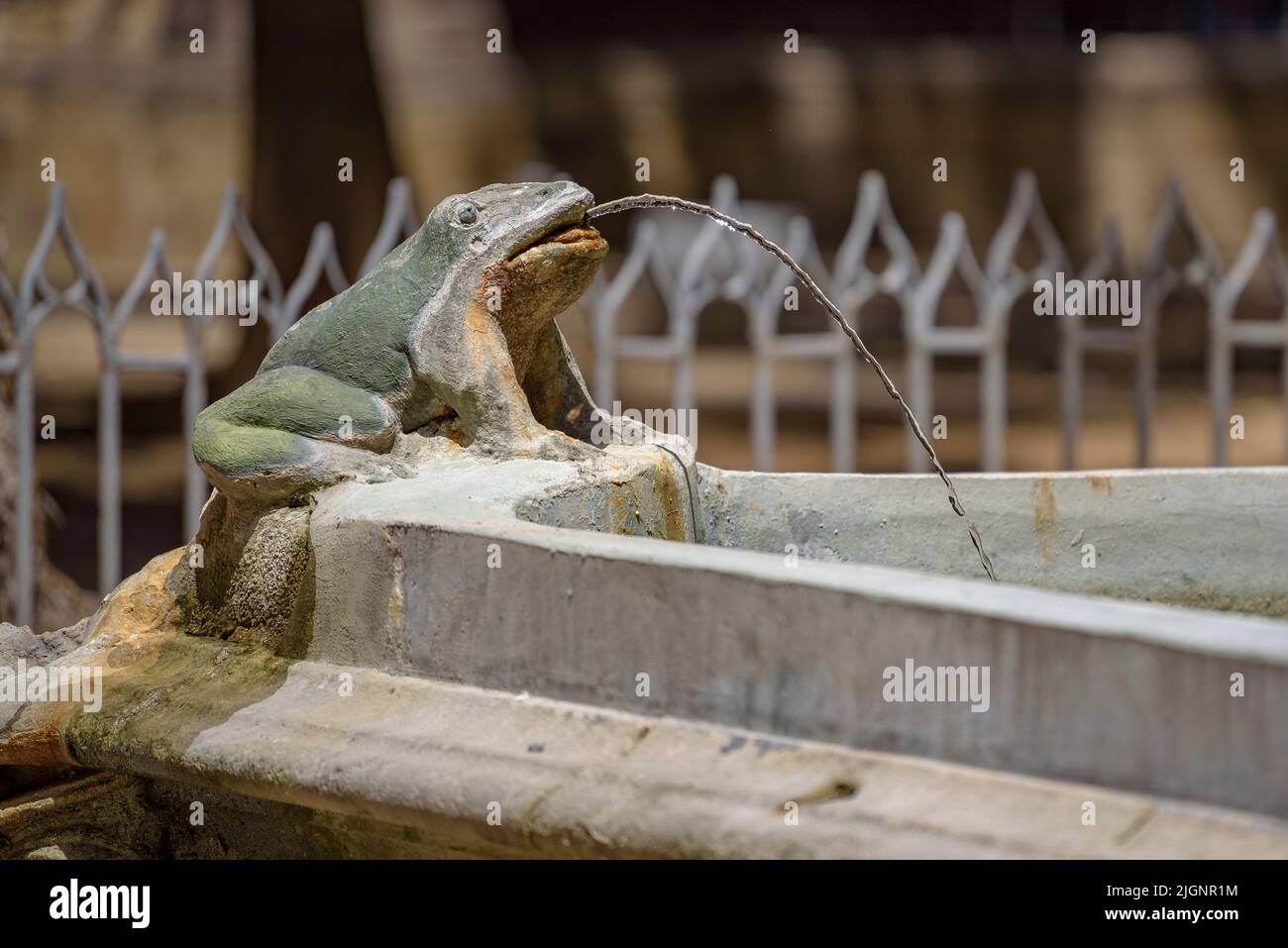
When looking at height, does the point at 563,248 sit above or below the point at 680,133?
below

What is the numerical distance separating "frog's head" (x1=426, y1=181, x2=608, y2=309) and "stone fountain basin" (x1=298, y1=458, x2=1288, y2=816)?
394 mm

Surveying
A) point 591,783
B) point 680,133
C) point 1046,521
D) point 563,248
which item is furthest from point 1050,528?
point 680,133

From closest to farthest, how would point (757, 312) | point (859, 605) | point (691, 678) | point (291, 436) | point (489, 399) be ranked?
point (859, 605) → point (691, 678) → point (291, 436) → point (489, 399) → point (757, 312)

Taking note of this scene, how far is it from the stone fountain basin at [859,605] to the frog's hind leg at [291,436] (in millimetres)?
111

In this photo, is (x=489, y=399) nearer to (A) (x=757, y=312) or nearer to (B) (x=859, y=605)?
(B) (x=859, y=605)

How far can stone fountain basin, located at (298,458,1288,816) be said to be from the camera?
179 cm

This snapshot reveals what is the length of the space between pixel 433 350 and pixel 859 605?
1.20 meters

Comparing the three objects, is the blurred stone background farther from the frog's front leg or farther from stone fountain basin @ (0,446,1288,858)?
the frog's front leg

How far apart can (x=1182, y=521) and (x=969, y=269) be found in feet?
10.5

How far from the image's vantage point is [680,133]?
7.67 metres

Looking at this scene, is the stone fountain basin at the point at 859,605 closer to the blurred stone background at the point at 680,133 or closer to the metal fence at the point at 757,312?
the metal fence at the point at 757,312

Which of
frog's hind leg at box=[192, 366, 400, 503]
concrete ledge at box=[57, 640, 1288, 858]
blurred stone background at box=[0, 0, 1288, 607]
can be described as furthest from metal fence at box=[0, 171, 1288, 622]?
concrete ledge at box=[57, 640, 1288, 858]

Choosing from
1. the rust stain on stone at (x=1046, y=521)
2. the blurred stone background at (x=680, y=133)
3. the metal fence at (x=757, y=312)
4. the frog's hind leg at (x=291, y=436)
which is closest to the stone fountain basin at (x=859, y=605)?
the rust stain on stone at (x=1046, y=521)
